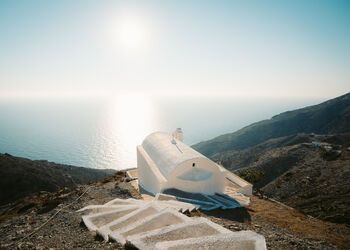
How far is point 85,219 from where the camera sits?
1438cm

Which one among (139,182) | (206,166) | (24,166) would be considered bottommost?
(24,166)

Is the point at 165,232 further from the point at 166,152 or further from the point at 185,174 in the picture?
the point at 166,152

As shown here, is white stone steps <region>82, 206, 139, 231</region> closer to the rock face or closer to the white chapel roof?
the white chapel roof

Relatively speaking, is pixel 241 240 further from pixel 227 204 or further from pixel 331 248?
pixel 227 204

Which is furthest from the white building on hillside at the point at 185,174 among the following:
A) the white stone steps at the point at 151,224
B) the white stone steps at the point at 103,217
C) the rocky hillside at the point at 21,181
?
the rocky hillside at the point at 21,181

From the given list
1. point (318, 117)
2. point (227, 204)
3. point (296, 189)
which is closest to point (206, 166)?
point (227, 204)

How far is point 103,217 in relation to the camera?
47.3 ft

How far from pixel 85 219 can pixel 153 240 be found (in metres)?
6.39

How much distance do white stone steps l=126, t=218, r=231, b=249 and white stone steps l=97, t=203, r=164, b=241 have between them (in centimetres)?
221

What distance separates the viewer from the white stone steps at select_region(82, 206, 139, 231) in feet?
44.8

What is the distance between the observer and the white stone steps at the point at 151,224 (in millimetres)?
10856

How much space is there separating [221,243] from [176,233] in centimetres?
175

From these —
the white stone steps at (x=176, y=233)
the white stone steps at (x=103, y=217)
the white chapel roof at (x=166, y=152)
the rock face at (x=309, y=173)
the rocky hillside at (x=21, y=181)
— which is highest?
the white chapel roof at (x=166, y=152)

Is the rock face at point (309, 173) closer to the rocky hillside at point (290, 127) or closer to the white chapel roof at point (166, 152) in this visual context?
the rocky hillside at point (290, 127)
